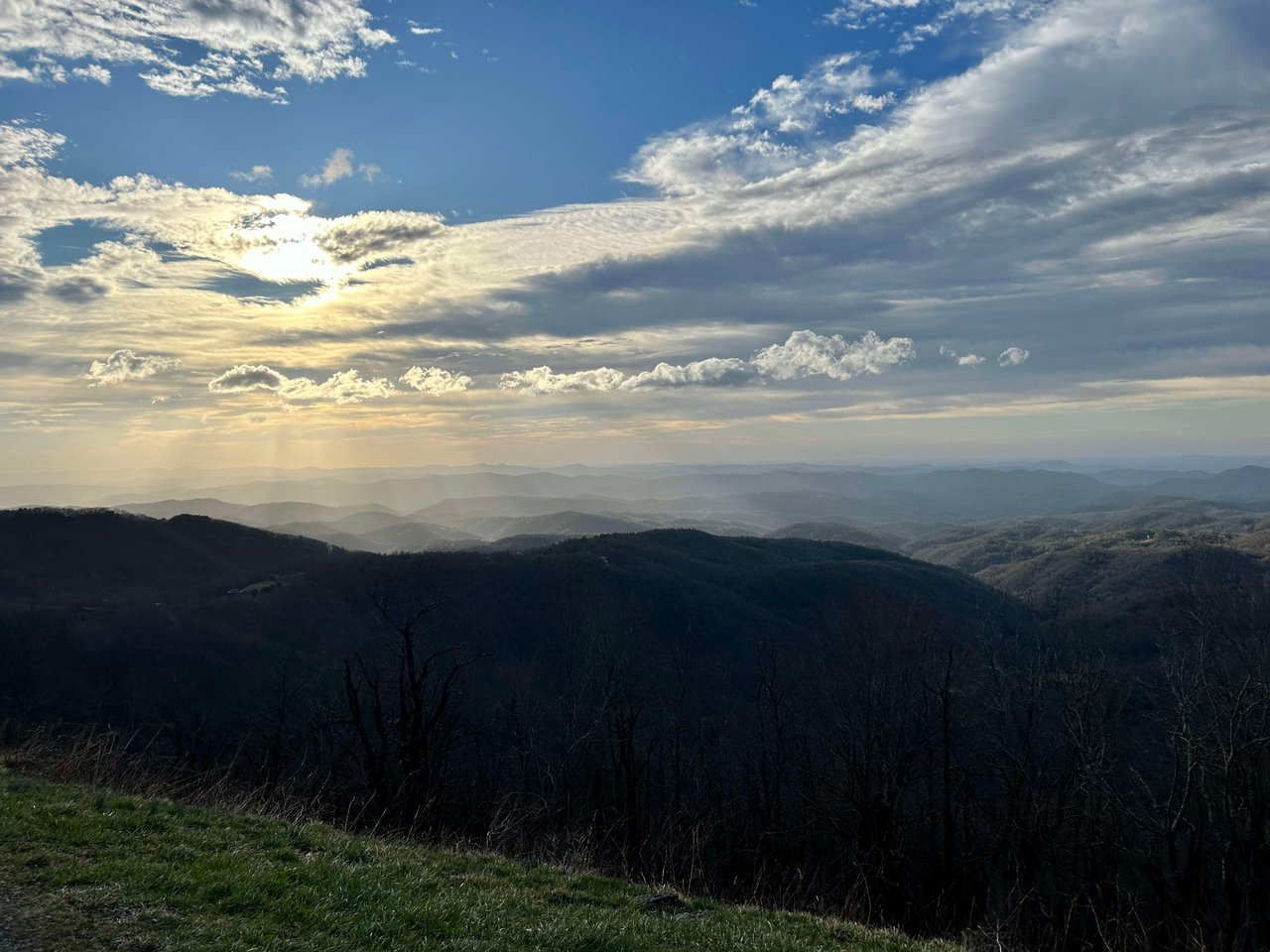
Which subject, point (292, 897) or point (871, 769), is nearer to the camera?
point (292, 897)

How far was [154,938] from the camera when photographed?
26.2ft

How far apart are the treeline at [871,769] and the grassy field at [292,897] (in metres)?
3.08

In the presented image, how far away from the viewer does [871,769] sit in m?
48.7

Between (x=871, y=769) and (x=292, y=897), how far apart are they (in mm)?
46580

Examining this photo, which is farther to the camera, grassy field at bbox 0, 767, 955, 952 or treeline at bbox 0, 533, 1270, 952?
treeline at bbox 0, 533, 1270, 952

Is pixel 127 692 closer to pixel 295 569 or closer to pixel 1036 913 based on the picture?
pixel 295 569

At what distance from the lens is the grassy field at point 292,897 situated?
8305 mm

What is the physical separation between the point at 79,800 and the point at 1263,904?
37349 mm

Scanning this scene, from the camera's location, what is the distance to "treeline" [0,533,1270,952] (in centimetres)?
2334

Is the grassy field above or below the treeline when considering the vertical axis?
above

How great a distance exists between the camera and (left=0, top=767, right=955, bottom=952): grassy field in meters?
8.30

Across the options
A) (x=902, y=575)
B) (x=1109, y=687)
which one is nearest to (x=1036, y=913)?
(x=1109, y=687)

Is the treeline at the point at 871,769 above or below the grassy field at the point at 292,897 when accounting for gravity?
below

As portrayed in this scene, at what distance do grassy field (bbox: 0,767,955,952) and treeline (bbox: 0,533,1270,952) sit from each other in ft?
10.1
